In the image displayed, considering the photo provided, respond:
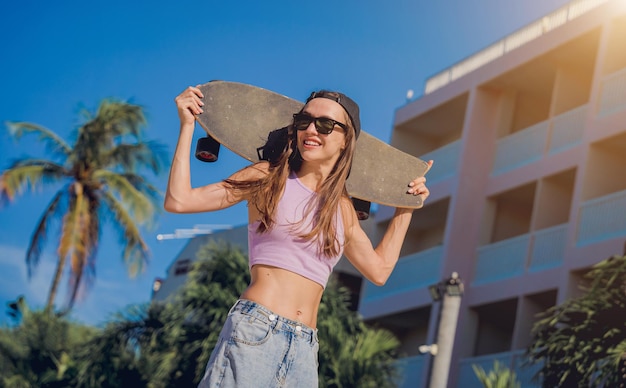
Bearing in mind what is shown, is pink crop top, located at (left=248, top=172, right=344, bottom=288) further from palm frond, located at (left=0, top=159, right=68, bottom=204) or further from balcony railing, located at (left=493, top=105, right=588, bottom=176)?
palm frond, located at (left=0, top=159, right=68, bottom=204)

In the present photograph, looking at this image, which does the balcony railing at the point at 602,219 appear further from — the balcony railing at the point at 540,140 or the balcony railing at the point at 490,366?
the balcony railing at the point at 490,366

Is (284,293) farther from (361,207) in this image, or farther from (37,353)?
(37,353)

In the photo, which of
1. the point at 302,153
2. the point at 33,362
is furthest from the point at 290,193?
the point at 33,362

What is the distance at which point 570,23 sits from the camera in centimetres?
2406

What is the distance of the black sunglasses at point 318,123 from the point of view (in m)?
3.90

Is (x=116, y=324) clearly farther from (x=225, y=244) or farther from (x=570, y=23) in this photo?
(x=570, y=23)

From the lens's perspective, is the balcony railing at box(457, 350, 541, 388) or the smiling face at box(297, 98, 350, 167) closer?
the smiling face at box(297, 98, 350, 167)

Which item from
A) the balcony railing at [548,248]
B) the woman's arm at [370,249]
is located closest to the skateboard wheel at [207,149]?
the woman's arm at [370,249]

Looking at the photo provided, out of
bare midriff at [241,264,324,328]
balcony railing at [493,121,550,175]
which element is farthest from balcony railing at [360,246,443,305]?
bare midriff at [241,264,324,328]

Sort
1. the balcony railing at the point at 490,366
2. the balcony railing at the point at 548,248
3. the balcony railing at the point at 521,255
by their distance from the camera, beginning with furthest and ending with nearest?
the balcony railing at the point at 521,255 < the balcony railing at the point at 548,248 < the balcony railing at the point at 490,366

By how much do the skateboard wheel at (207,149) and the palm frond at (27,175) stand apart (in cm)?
2625

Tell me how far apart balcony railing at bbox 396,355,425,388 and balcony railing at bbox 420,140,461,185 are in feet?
13.9

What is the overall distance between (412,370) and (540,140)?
19.2 ft

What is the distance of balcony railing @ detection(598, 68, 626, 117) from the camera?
22.0 m
